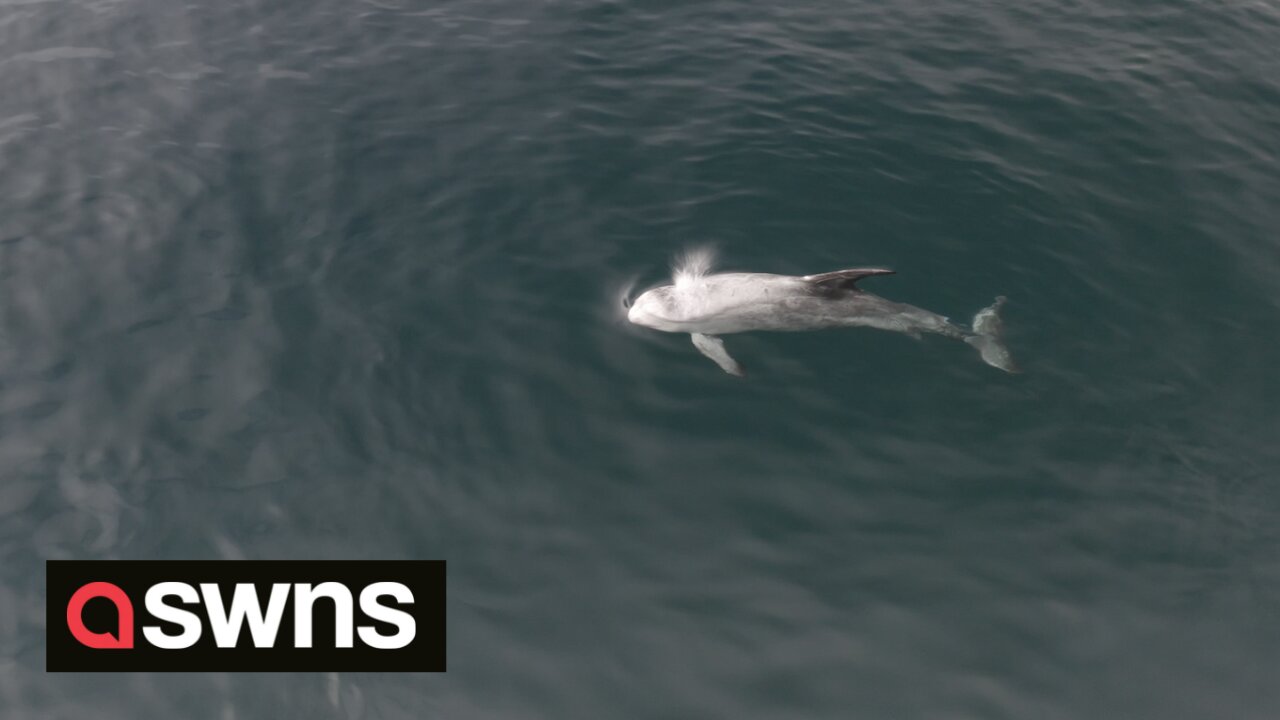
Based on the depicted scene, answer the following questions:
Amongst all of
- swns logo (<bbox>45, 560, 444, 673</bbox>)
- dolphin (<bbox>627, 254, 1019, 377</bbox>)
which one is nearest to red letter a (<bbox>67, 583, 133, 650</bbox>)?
swns logo (<bbox>45, 560, 444, 673</bbox>)

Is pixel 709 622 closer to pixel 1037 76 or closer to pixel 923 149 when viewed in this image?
pixel 923 149

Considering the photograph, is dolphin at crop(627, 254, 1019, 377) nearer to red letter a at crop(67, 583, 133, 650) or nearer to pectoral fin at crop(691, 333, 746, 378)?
pectoral fin at crop(691, 333, 746, 378)

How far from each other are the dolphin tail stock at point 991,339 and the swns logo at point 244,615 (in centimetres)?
793

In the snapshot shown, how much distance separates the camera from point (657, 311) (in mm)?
12633

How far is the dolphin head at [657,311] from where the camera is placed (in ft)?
41.4

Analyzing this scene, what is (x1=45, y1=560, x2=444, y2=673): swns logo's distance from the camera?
30.0 feet

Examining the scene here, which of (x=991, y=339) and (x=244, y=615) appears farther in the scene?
(x=991, y=339)

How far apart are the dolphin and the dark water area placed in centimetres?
29

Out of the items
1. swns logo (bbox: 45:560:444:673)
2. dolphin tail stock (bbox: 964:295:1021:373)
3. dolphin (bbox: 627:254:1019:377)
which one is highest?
dolphin (bbox: 627:254:1019:377)

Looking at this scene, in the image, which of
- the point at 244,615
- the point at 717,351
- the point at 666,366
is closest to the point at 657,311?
the point at 666,366

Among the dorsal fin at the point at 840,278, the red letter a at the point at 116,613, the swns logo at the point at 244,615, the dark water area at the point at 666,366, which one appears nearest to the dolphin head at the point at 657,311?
the dark water area at the point at 666,366

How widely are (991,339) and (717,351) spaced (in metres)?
3.93

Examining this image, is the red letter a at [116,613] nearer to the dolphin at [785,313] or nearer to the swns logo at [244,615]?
the swns logo at [244,615]

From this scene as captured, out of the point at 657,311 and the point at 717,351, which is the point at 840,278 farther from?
the point at 657,311
